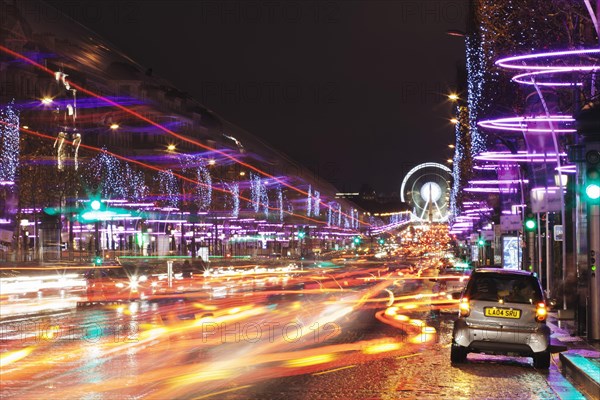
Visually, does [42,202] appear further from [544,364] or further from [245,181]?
[245,181]

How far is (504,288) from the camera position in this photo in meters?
18.1

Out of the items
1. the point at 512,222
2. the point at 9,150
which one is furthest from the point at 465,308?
the point at 9,150

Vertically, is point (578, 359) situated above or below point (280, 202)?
below

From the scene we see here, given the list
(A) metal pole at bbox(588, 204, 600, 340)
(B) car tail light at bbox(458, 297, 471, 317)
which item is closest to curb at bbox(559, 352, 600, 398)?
(B) car tail light at bbox(458, 297, 471, 317)

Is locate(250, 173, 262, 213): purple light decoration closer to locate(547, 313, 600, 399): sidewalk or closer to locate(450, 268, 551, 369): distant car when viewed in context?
locate(547, 313, 600, 399): sidewalk

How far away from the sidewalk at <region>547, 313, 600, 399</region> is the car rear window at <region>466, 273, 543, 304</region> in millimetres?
1309

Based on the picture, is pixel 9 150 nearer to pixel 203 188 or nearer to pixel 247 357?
pixel 247 357

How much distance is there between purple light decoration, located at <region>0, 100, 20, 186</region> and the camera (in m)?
56.2

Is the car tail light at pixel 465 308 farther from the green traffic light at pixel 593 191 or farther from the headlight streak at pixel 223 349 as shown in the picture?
the green traffic light at pixel 593 191

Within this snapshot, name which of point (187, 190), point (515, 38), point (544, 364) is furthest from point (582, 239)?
point (187, 190)

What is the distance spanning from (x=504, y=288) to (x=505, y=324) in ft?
2.32

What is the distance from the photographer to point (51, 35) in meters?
88.0

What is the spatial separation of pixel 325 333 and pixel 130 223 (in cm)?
7840

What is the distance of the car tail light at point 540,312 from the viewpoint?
17750mm
